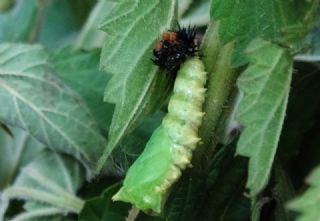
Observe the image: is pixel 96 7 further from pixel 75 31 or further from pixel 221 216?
pixel 221 216

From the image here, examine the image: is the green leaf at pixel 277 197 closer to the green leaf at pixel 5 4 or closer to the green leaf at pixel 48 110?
the green leaf at pixel 48 110

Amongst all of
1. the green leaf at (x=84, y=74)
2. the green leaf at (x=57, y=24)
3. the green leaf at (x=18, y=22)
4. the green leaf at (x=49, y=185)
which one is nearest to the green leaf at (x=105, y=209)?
the green leaf at (x=49, y=185)

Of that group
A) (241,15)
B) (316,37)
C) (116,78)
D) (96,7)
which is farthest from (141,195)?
(96,7)

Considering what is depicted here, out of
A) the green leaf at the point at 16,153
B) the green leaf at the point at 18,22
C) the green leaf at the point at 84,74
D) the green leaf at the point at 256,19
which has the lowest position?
the green leaf at the point at 16,153

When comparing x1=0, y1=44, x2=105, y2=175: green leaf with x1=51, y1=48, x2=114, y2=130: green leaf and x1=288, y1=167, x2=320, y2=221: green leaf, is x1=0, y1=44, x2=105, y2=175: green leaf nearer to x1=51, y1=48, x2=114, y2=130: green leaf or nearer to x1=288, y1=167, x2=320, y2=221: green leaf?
x1=51, y1=48, x2=114, y2=130: green leaf

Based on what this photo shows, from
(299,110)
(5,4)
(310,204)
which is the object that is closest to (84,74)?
(5,4)

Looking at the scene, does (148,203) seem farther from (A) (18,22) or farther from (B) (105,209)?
(A) (18,22)
